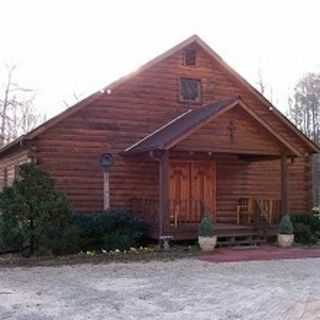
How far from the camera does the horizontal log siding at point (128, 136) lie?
1772cm

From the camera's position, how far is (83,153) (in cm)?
1797

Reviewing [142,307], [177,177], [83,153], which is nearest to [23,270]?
[142,307]

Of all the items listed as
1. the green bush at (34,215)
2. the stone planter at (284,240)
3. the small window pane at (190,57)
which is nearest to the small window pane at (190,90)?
the small window pane at (190,57)

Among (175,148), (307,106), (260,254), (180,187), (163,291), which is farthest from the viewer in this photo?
(307,106)

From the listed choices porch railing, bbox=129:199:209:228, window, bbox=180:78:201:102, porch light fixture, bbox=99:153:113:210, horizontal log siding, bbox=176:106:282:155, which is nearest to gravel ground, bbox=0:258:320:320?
porch railing, bbox=129:199:209:228

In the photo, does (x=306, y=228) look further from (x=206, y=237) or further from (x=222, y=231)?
(x=206, y=237)

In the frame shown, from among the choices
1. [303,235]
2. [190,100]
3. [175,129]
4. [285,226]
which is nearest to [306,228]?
[303,235]

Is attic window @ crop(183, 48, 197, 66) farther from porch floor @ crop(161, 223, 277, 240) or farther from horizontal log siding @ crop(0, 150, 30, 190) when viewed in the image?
horizontal log siding @ crop(0, 150, 30, 190)

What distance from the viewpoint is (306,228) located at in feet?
61.6

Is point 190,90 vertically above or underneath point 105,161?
above

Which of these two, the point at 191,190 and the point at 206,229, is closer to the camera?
the point at 206,229

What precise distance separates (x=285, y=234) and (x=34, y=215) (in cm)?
759

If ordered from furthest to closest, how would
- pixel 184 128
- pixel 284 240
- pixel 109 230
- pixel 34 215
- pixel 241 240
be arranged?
1. pixel 241 240
2. pixel 284 240
3. pixel 184 128
4. pixel 109 230
5. pixel 34 215

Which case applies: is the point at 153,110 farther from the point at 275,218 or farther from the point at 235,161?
the point at 275,218
